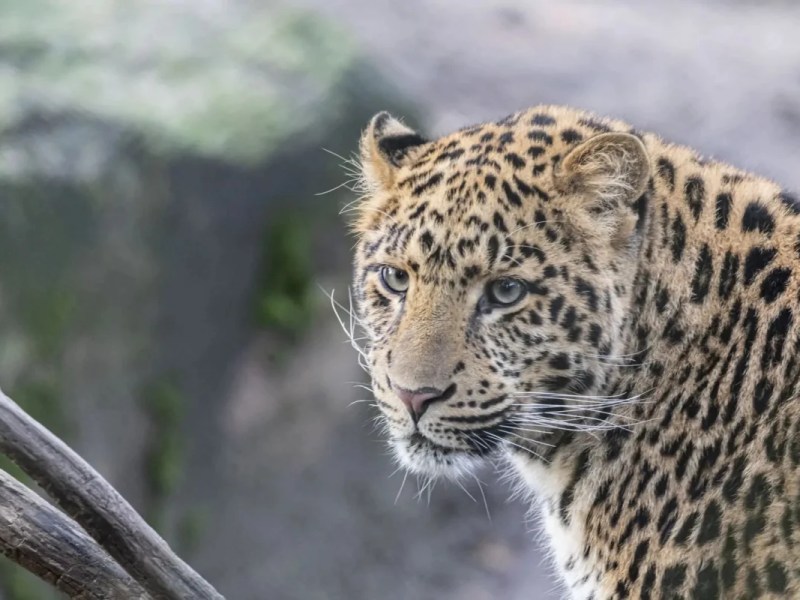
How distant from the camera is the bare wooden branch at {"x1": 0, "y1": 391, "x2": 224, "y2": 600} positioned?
462 centimetres

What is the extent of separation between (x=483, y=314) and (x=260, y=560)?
8.20 m

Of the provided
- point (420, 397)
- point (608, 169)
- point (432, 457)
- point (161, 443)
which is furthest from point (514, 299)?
point (161, 443)

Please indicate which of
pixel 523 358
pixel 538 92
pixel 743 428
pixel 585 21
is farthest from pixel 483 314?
pixel 585 21

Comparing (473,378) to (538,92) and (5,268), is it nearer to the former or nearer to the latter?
(5,268)

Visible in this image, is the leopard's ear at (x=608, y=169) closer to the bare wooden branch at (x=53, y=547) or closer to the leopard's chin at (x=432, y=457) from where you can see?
the leopard's chin at (x=432, y=457)

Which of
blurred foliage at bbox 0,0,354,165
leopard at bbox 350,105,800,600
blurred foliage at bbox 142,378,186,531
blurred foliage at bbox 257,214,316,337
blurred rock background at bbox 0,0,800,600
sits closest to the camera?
leopard at bbox 350,105,800,600

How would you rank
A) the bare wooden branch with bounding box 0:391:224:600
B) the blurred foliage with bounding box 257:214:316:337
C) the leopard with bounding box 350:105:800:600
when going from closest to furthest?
1. the bare wooden branch with bounding box 0:391:224:600
2. the leopard with bounding box 350:105:800:600
3. the blurred foliage with bounding box 257:214:316:337

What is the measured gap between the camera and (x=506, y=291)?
5.59m

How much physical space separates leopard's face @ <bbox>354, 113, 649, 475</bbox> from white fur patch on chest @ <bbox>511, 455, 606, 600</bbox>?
0.82 feet

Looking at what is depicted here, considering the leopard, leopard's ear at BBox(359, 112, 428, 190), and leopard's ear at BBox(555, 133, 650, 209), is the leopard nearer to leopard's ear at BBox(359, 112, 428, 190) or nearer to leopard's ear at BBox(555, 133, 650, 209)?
leopard's ear at BBox(555, 133, 650, 209)

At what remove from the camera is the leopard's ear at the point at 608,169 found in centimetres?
545

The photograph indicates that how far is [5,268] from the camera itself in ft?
36.8

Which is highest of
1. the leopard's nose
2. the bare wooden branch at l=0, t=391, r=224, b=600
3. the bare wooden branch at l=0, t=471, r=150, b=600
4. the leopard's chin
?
the leopard's nose

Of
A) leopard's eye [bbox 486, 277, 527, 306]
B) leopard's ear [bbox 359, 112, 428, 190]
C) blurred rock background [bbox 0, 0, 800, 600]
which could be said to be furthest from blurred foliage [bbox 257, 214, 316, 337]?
leopard's eye [bbox 486, 277, 527, 306]
